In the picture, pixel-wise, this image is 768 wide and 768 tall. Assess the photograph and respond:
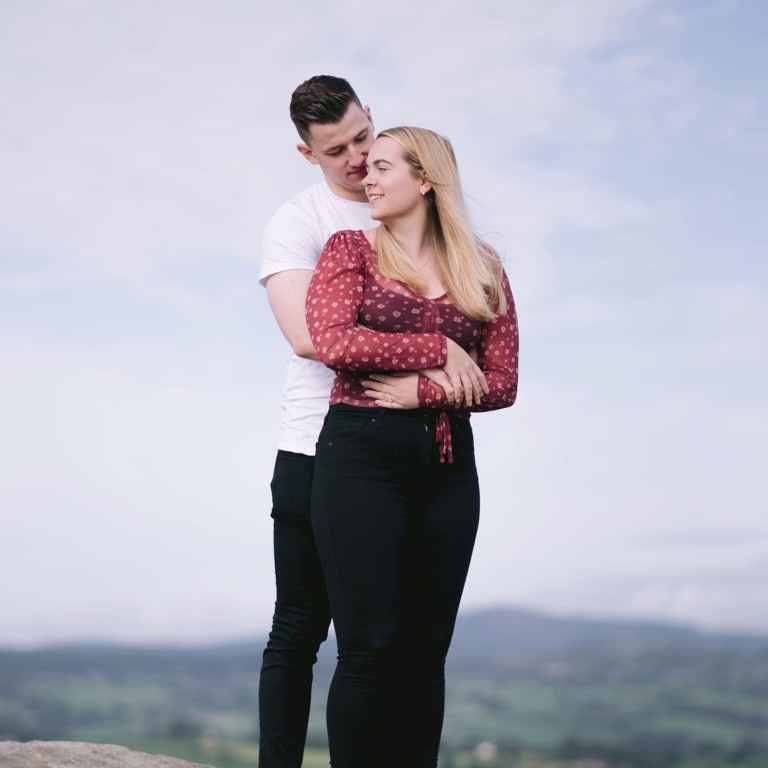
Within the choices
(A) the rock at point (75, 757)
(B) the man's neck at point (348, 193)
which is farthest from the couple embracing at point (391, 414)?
(A) the rock at point (75, 757)

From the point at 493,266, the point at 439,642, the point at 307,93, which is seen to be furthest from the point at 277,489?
the point at 307,93

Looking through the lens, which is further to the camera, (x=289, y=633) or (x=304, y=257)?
(x=289, y=633)

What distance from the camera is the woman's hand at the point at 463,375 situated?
284cm

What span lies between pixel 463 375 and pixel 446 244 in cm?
39

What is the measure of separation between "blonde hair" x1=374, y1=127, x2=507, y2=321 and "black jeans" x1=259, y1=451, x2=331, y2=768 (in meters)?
0.70

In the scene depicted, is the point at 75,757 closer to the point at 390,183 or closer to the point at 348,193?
the point at 348,193

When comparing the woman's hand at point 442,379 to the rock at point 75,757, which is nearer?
the woman's hand at point 442,379

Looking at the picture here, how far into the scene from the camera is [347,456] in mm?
2818

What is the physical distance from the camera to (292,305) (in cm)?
311

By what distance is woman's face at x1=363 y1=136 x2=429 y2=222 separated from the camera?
2.92 m

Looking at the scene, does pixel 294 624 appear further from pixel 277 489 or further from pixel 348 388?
pixel 348 388

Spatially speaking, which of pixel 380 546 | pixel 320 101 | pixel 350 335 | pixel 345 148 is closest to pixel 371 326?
pixel 350 335

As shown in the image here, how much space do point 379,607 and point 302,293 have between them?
93cm

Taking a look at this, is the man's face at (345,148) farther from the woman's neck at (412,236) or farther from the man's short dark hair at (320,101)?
the woman's neck at (412,236)
